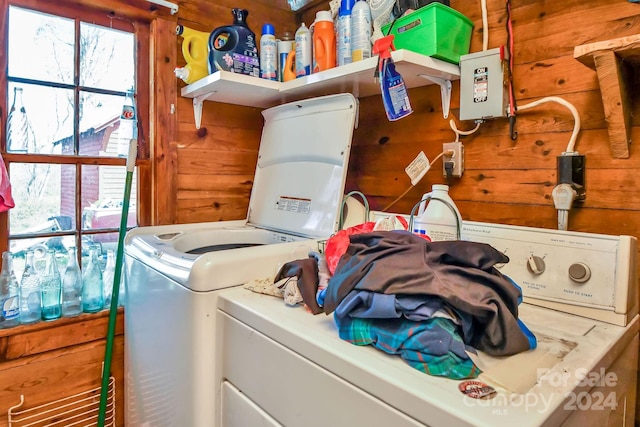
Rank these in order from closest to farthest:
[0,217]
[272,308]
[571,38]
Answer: [272,308]
[571,38]
[0,217]

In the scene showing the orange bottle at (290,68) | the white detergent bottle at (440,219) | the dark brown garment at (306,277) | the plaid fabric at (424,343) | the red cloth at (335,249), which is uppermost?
the orange bottle at (290,68)

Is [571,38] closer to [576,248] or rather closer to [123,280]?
[576,248]

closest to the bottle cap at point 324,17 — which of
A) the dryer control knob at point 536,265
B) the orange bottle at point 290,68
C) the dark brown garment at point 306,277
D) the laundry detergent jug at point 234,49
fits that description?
the orange bottle at point 290,68

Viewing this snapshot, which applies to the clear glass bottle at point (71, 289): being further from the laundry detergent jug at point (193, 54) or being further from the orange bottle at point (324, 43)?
the orange bottle at point (324, 43)

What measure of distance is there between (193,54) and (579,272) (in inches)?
70.7

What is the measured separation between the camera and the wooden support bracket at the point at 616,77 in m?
1.03

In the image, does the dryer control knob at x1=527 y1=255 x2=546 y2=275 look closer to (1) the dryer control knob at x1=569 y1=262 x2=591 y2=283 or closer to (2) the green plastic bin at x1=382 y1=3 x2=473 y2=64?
(1) the dryer control knob at x1=569 y1=262 x2=591 y2=283

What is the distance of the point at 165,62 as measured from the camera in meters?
1.92

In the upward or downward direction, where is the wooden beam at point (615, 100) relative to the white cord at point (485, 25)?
downward

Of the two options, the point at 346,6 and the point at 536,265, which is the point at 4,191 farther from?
the point at 536,265

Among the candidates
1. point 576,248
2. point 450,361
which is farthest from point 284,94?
point 450,361

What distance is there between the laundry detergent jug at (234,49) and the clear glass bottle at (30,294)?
3.65 feet

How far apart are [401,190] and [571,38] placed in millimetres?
822

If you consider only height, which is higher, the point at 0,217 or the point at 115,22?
the point at 115,22
